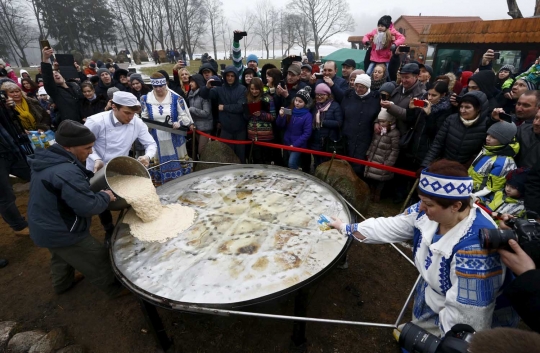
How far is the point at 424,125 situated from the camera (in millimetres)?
4199

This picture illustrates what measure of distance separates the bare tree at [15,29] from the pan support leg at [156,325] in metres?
47.1

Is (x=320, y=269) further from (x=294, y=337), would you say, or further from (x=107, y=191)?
(x=107, y=191)

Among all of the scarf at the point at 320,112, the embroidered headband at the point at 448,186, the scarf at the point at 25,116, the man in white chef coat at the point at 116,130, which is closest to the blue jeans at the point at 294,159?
the scarf at the point at 320,112

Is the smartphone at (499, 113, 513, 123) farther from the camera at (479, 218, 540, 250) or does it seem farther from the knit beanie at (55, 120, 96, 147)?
the knit beanie at (55, 120, 96, 147)

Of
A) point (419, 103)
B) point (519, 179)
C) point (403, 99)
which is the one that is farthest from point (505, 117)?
point (403, 99)

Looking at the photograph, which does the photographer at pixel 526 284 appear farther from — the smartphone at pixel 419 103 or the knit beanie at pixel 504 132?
the smartphone at pixel 419 103

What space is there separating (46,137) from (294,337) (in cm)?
593

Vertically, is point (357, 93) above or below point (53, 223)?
above

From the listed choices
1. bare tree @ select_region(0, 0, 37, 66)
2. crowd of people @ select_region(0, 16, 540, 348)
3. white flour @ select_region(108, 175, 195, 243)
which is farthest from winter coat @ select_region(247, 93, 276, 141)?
bare tree @ select_region(0, 0, 37, 66)

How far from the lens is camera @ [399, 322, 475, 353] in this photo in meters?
1.29

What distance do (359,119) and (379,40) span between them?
10.4 ft

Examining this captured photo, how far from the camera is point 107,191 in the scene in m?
2.71

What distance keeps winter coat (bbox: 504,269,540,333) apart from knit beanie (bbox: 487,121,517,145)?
2116mm

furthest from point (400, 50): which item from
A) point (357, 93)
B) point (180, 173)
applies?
point (180, 173)
